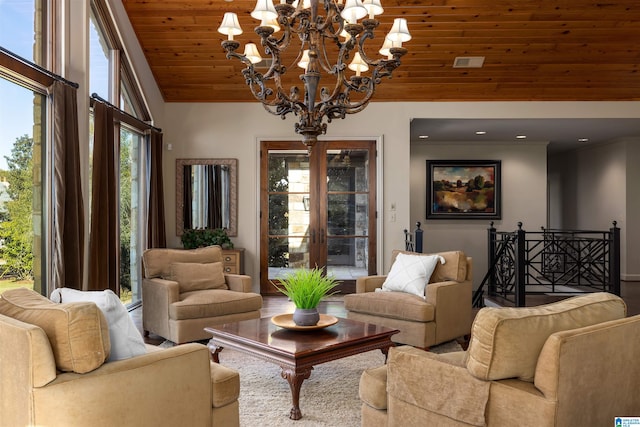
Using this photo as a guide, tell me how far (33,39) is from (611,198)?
9.42 meters

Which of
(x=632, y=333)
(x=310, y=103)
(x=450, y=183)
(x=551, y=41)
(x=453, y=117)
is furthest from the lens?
(x=450, y=183)

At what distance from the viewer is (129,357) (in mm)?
2234

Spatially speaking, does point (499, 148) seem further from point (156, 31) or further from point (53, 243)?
point (53, 243)

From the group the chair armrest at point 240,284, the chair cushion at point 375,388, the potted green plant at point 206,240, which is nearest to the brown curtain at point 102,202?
the chair armrest at point 240,284

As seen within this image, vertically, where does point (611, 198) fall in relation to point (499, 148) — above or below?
below

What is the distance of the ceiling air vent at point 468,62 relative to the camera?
6238mm

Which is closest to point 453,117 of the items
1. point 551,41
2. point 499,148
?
point 551,41

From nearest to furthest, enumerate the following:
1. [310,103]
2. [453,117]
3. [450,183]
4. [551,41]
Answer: [310,103]
[551,41]
[453,117]
[450,183]

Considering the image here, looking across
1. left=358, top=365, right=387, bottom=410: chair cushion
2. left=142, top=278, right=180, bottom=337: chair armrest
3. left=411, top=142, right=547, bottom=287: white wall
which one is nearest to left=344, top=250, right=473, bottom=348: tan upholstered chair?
left=142, top=278, right=180, bottom=337: chair armrest

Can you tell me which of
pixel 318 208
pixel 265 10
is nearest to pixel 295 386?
pixel 265 10

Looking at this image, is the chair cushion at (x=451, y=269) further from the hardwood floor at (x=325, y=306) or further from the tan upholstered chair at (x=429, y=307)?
the hardwood floor at (x=325, y=306)

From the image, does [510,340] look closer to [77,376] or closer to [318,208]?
[77,376]

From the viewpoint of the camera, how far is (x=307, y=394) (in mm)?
3395

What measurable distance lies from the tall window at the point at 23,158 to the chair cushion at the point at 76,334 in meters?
2.01
